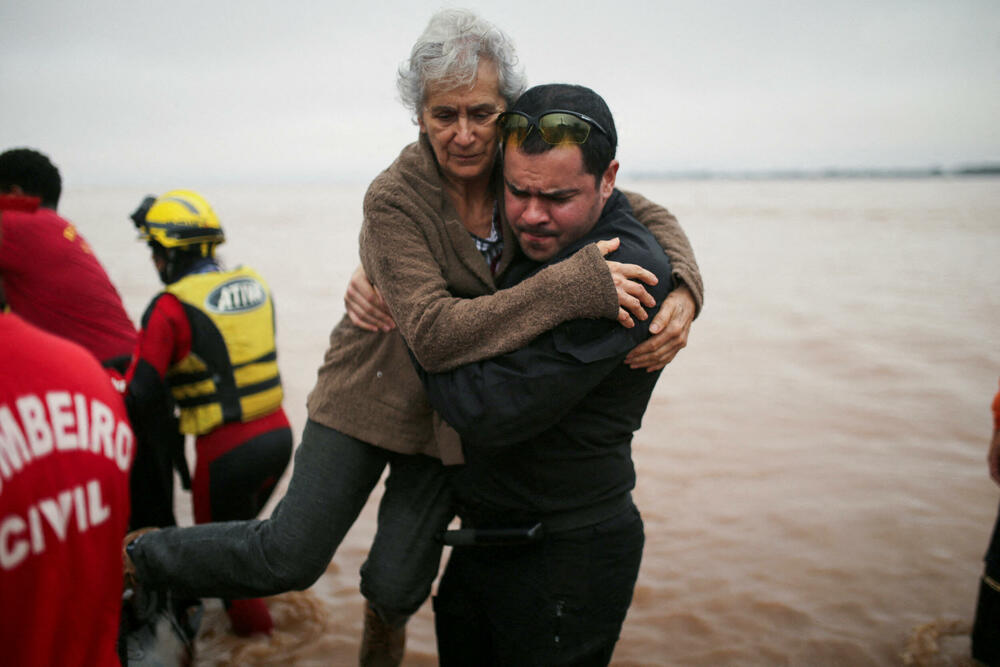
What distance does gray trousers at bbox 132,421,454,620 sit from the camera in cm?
252

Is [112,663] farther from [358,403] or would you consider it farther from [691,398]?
[691,398]

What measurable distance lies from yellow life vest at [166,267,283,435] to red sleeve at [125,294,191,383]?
0.12ft

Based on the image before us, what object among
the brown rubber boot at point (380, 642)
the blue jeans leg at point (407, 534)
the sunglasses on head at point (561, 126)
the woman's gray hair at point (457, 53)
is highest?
the woman's gray hair at point (457, 53)

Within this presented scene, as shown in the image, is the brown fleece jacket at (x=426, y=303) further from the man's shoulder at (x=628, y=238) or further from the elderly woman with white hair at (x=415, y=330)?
the man's shoulder at (x=628, y=238)

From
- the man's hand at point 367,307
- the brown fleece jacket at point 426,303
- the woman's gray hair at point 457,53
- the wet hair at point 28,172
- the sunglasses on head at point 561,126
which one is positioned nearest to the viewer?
the brown fleece jacket at point 426,303

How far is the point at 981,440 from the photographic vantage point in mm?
6137

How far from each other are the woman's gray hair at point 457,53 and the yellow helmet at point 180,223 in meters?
1.78

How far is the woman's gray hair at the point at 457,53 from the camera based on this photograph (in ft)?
7.29

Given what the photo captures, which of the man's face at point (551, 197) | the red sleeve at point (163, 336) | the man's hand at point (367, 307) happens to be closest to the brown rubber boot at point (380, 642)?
the man's hand at point (367, 307)

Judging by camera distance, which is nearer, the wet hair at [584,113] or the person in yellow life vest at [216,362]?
the wet hair at [584,113]

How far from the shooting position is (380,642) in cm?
294

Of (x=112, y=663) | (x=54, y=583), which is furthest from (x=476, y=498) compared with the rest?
(x=54, y=583)

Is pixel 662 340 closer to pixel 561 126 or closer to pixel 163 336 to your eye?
pixel 561 126

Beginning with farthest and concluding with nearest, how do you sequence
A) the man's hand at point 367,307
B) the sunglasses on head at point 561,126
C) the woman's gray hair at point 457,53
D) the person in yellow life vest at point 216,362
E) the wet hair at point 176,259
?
the wet hair at point 176,259 < the person in yellow life vest at point 216,362 < the man's hand at point 367,307 < the woman's gray hair at point 457,53 < the sunglasses on head at point 561,126
